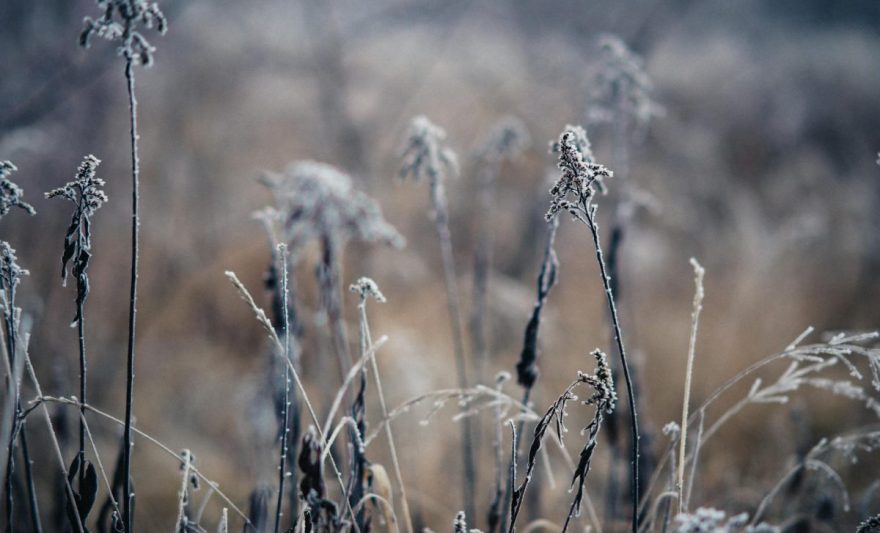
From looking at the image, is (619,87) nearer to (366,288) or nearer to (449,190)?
(366,288)

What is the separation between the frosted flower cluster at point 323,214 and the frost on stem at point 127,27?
0.64 feet

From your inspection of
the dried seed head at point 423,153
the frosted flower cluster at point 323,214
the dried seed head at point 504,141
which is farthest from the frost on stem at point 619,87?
the frosted flower cluster at point 323,214

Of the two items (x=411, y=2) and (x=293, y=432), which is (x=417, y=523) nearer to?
(x=293, y=432)

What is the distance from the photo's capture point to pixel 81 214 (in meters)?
0.45

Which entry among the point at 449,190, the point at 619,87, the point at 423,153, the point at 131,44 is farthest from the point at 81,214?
the point at 449,190

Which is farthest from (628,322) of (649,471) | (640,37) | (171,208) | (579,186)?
(171,208)

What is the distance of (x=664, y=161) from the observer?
67.9 inches

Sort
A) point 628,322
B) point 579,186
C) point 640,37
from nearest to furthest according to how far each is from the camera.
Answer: point 579,186
point 628,322
point 640,37

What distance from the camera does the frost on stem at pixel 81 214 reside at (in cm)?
45

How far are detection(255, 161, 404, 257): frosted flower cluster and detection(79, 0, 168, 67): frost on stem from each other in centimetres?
20

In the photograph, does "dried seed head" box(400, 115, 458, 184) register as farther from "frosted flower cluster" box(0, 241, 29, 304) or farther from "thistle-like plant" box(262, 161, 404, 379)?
"frosted flower cluster" box(0, 241, 29, 304)

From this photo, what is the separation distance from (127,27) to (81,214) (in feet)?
0.50

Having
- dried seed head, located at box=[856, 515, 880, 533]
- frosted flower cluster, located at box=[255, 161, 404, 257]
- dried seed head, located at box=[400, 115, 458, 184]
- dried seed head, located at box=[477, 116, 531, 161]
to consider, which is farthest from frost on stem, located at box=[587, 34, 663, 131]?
dried seed head, located at box=[856, 515, 880, 533]

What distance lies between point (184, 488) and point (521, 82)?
1672 mm
